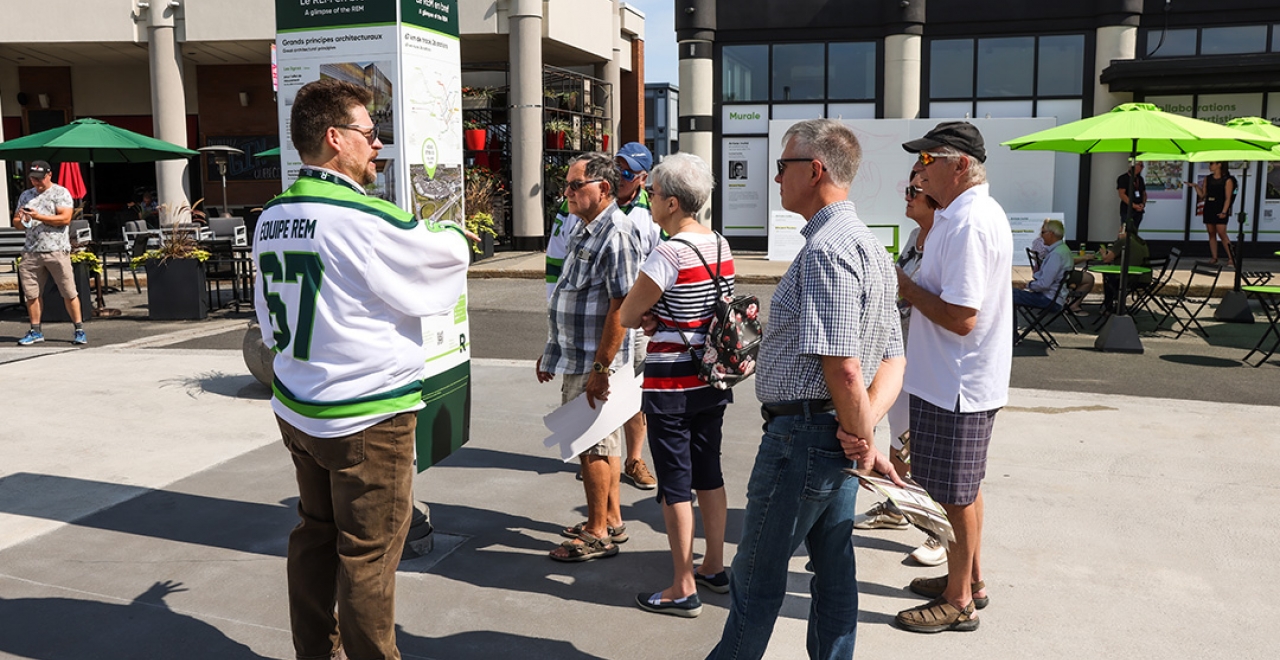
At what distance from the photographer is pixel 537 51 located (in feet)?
66.0

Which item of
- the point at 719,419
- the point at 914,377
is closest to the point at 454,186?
the point at 719,419

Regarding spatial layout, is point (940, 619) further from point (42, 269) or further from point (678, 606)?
point (42, 269)

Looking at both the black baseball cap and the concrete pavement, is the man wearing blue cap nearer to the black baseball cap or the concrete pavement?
the concrete pavement

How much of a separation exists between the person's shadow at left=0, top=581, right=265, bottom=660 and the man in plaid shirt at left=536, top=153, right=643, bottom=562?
1.49 meters

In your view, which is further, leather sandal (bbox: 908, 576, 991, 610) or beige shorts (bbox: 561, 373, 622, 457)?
beige shorts (bbox: 561, 373, 622, 457)

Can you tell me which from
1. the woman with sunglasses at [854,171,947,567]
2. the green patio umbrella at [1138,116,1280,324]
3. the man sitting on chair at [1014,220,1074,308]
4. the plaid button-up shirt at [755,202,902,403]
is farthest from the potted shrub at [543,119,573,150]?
the plaid button-up shirt at [755,202,902,403]

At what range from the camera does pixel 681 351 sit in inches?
155

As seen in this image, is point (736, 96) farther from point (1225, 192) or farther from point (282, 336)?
point (282, 336)

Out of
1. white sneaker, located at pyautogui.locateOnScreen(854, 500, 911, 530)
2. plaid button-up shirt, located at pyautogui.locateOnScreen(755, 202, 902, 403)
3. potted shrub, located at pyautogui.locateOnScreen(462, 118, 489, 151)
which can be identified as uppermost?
potted shrub, located at pyautogui.locateOnScreen(462, 118, 489, 151)

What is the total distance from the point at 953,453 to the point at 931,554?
100cm

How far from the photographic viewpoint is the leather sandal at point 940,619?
12.7 ft

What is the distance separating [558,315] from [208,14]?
62.0ft

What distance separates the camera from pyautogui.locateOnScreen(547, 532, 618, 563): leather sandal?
4594mm

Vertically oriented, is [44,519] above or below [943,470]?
below
